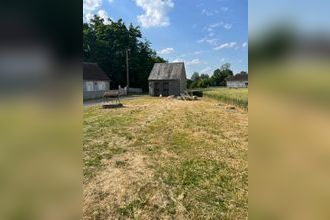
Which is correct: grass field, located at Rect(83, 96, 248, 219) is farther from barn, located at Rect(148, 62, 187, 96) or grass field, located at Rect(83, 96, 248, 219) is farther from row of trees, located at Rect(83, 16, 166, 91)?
row of trees, located at Rect(83, 16, 166, 91)

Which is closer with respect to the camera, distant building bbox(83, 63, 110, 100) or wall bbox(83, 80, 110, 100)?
wall bbox(83, 80, 110, 100)

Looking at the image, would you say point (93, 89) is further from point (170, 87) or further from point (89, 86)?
point (170, 87)

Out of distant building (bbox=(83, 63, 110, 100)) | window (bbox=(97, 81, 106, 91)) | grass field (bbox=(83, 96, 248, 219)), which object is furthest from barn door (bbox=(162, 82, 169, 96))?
grass field (bbox=(83, 96, 248, 219))

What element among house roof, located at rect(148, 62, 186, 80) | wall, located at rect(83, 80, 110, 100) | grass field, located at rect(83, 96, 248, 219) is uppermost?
house roof, located at rect(148, 62, 186, 80)

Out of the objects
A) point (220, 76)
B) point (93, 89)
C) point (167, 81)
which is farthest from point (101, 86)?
point (220, 76)

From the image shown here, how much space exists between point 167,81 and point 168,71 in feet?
4.73

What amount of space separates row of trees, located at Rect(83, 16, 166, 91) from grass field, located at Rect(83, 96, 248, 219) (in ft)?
99.6

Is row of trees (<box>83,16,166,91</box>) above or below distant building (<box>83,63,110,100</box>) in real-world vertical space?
above

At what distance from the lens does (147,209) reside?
3586mm

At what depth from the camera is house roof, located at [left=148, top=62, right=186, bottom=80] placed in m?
31.9

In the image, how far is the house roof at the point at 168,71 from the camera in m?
31.9
